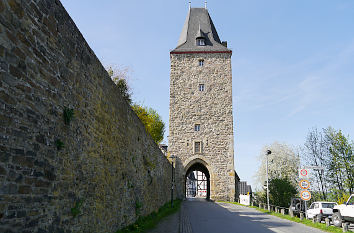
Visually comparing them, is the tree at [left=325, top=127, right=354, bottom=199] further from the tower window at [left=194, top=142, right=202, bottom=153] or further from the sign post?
the sign post

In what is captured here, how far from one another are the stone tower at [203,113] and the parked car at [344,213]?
15.6 meters

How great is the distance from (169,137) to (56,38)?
24.3 m

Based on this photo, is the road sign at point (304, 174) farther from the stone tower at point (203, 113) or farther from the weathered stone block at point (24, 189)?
the stone tower at point (203, 113)

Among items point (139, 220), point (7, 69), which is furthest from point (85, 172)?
point (139, 220)

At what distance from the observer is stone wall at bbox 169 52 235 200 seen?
2764 cm

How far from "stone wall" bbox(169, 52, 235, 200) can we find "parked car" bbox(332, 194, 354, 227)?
15626mm

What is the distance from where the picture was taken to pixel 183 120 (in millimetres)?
28859

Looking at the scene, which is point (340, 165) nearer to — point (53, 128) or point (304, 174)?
point (304, 174)

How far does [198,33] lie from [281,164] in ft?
69.9

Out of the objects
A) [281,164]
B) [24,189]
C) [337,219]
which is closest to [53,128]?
[24,189]

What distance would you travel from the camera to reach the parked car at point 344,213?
1102cm

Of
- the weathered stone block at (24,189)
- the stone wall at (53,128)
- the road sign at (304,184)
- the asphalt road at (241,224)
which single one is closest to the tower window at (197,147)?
the asphalt road at (241,224)

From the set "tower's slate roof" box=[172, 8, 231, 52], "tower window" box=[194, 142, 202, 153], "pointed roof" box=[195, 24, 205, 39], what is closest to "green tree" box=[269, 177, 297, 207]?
"tower window" box=[194, 142, 202, 153]

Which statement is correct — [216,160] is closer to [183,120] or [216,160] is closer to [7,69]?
[183,120]
